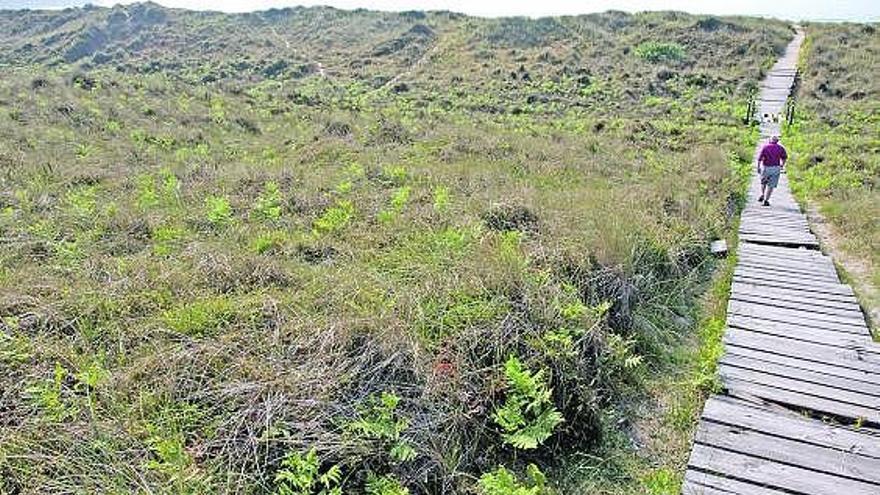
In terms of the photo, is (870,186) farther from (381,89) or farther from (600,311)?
(381,89)

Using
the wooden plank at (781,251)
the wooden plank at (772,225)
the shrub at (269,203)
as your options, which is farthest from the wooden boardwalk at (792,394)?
the shrub at (269,203)

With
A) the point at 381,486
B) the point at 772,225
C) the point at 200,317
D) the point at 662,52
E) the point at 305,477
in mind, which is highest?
the point at 662,52

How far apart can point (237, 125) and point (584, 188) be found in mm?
10750

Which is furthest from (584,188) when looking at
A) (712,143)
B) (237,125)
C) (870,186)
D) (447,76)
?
(447,76)

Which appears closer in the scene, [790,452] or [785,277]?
[790,452]

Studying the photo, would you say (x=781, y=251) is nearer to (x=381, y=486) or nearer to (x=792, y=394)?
(x=792, y=394)

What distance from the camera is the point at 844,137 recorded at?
18.7m

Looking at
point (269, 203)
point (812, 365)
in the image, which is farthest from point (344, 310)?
point (812, 365)

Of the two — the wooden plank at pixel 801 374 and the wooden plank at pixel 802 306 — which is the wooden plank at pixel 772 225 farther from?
the wooden plank at pixel 801 374

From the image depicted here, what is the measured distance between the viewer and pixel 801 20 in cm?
4672

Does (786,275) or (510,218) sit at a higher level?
(510,218)

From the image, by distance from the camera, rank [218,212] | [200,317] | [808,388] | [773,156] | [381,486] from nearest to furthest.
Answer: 1. [381,486]
2. [200,317]
3. [808,388]
4. [218,212]
5. [773,156]

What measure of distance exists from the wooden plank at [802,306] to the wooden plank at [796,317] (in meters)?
0.07

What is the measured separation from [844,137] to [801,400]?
54.6 ft
